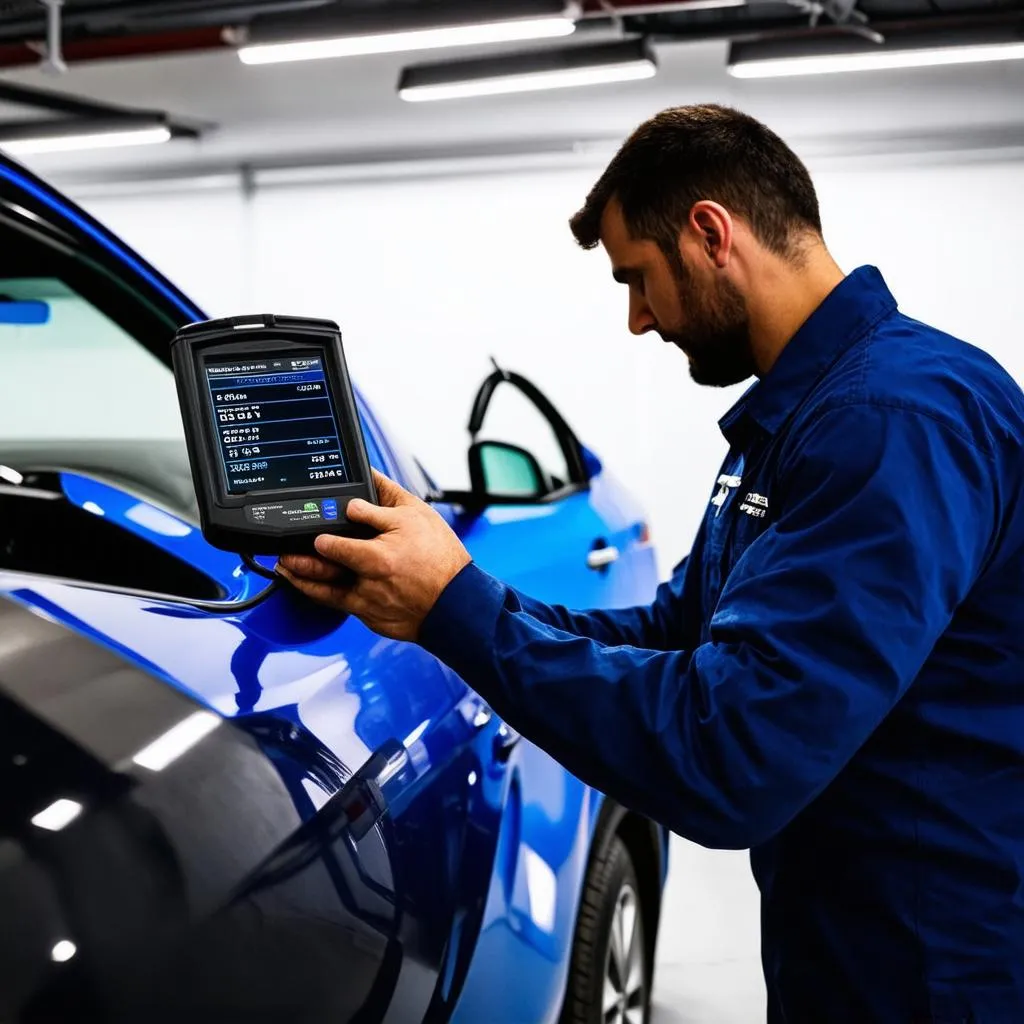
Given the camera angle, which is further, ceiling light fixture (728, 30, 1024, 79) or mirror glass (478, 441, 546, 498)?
ceiling light fixture (728, 30, 1024, 79)

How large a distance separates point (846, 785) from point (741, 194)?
2.10ft

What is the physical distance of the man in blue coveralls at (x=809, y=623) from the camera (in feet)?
3.60

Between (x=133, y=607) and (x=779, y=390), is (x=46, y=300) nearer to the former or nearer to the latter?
(x=133, y=607)

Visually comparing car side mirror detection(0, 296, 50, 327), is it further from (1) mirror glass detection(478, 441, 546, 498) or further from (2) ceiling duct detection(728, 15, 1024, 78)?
(2) ceiling duct detection(728, 15, 1024, 78)

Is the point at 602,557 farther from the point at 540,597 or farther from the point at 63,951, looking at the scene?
the point at 63,951

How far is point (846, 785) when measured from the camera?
1.27m

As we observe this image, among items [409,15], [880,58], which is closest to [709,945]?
[409,15]

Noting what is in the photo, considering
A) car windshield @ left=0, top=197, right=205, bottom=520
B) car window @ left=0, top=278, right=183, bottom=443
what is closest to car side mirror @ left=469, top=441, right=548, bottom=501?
car windshield @ left=0, top=197, right=205, bottom=520

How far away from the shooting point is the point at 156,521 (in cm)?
161

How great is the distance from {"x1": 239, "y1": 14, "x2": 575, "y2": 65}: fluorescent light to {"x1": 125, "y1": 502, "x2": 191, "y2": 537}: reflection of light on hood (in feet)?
13.1

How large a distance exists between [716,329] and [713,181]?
0.53ft

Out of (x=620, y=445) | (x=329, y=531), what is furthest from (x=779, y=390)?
(x=620, y=445)

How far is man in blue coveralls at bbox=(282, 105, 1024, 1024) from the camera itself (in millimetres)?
1097

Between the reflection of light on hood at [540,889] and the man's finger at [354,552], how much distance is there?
0.60 metres
